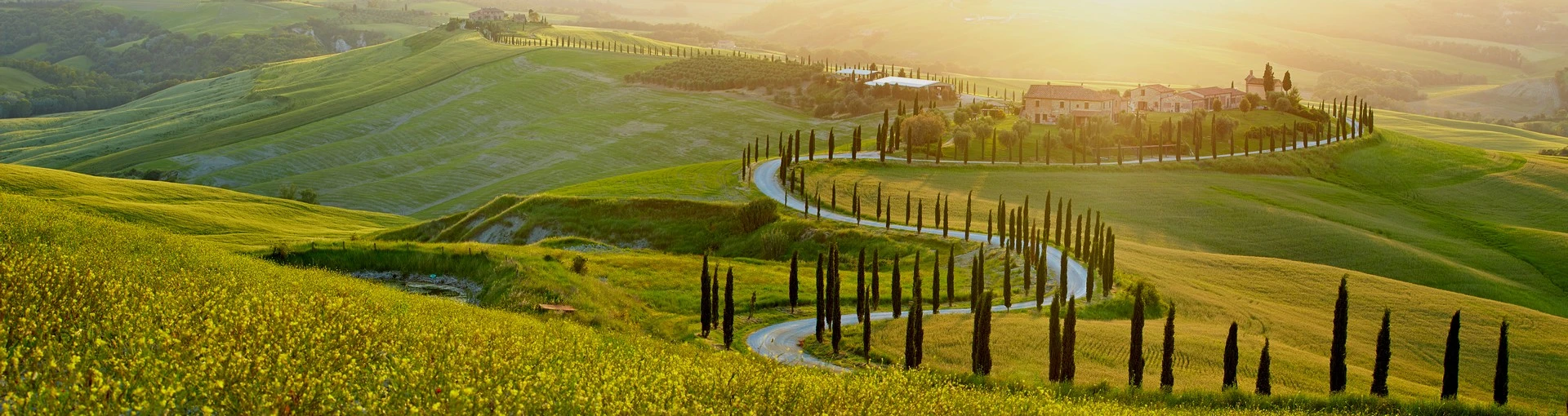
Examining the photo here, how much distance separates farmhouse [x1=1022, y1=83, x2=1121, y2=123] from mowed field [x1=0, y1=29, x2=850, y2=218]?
82.2 ft

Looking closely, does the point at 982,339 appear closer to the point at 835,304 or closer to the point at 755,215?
the point at 835,304

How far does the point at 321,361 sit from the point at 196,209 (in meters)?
68.8

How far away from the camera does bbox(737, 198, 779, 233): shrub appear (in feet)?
274

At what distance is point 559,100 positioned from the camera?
16650 cm

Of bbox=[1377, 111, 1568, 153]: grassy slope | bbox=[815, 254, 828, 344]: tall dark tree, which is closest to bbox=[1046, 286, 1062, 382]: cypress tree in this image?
bbox=[815, 254, 828, 344]: tall dark tree

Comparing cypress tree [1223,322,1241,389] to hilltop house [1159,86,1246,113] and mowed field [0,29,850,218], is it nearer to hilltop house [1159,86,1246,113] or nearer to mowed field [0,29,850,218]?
mowed field [0,29,850,218]

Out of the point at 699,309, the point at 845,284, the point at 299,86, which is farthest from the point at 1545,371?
the point at 299,86

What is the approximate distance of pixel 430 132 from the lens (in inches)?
5965

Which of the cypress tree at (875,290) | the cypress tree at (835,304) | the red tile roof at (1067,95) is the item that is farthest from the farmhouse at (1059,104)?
the cypress tree at (835,304)

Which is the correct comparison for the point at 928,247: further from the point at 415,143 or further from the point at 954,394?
the point at 415,143

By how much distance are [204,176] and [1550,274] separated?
132m

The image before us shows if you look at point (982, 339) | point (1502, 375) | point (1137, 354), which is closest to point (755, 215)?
point (982, 339)

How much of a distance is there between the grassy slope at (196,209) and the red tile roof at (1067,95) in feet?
261

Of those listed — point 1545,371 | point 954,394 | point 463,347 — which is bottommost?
point 1545,371
